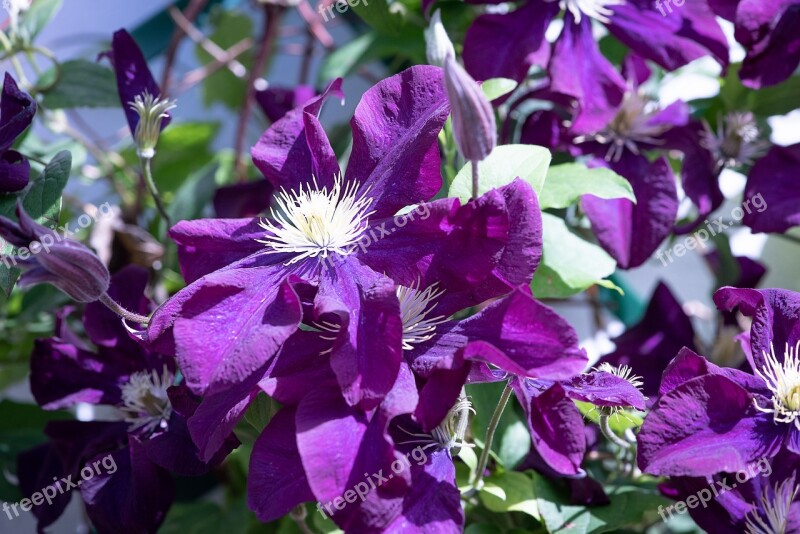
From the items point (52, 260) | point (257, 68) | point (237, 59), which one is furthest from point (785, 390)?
point (237, 59)

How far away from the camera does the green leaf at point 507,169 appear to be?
519 millimetres

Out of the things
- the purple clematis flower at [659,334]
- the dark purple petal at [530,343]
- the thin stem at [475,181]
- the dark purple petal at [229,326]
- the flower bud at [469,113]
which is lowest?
the purple clematis flower at [659,334]

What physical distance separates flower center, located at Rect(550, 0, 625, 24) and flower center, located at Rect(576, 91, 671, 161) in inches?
2.9

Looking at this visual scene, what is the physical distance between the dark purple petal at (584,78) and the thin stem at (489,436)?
9.5 inches

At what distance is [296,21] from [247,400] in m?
1.21

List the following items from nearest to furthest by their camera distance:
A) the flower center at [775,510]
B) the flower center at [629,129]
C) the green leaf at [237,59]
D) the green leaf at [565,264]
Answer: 1. the flower center at [775,510]
2. the green leaf at [565,264]
3. the flower center at [629,129]
4. the green leaf at [237,59]

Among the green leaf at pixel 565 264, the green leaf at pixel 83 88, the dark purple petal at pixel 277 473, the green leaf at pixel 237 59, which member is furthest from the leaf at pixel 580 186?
the green leaf at pixel 237 59

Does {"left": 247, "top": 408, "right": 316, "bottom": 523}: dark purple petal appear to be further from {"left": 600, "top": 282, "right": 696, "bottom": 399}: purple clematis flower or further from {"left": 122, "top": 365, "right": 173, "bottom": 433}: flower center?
{"left": 600, "top": 282, "right": 696, "bottom": 399}: purple clematis flower

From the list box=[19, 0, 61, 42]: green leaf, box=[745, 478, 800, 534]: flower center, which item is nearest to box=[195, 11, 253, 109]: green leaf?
box=[19, 0, 61, 42]: green leaf

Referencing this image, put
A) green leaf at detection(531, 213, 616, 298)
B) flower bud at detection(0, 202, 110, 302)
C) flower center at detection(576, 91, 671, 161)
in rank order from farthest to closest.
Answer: flower center at detection(576, 91, 671, 161), green leaf at detection(531, 213, 616, 298), flower bud at detection(0, 202, 110, 302)

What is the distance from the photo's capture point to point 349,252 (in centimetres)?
51

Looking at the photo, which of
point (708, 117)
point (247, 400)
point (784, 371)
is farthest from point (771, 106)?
point (247, 400)

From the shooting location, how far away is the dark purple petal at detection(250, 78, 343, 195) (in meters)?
0.55

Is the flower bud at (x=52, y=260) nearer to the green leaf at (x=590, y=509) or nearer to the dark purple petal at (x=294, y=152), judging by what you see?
the dark purple petal at (x=294, y=152)
